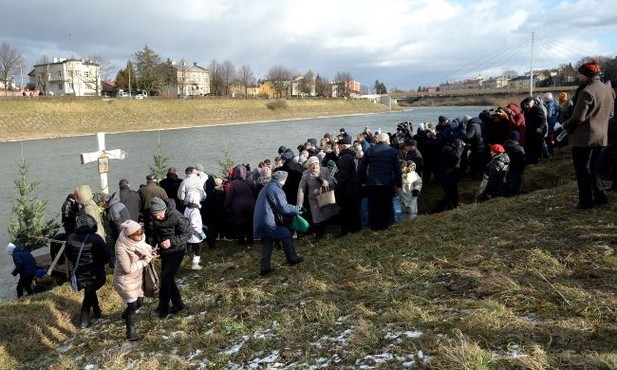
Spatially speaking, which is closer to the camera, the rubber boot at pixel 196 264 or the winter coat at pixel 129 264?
the winter coat at pixel 129 264

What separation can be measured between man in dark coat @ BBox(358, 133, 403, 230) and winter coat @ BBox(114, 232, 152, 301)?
4.01 m

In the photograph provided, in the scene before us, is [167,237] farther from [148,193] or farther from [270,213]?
[148,193]

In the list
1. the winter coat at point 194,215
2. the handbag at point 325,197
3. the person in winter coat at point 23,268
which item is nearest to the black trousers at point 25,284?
the person in winter coat at point 23,268

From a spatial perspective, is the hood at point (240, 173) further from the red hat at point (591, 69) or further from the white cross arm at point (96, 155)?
the red hat at point (591, 69)

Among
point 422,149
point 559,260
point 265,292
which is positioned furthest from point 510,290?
point 422,149

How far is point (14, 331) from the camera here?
282 inches

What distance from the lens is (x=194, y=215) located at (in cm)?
898

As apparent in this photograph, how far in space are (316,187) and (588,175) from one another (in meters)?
4.25

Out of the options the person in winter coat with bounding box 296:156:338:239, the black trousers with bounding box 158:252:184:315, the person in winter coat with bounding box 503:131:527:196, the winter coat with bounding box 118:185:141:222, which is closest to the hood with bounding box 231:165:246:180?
the person in winter coat with bounding box 296:156:338:239

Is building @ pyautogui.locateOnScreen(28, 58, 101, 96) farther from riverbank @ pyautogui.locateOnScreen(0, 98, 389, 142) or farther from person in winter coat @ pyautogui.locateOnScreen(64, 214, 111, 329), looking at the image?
person in winter coat @ pyautogui.locateOnScreen(64, 214, 111, 329)

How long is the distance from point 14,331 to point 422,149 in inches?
394

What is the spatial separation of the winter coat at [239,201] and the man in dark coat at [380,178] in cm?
237

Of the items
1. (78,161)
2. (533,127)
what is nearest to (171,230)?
(533,127)

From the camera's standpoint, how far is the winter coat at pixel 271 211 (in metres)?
7.34
